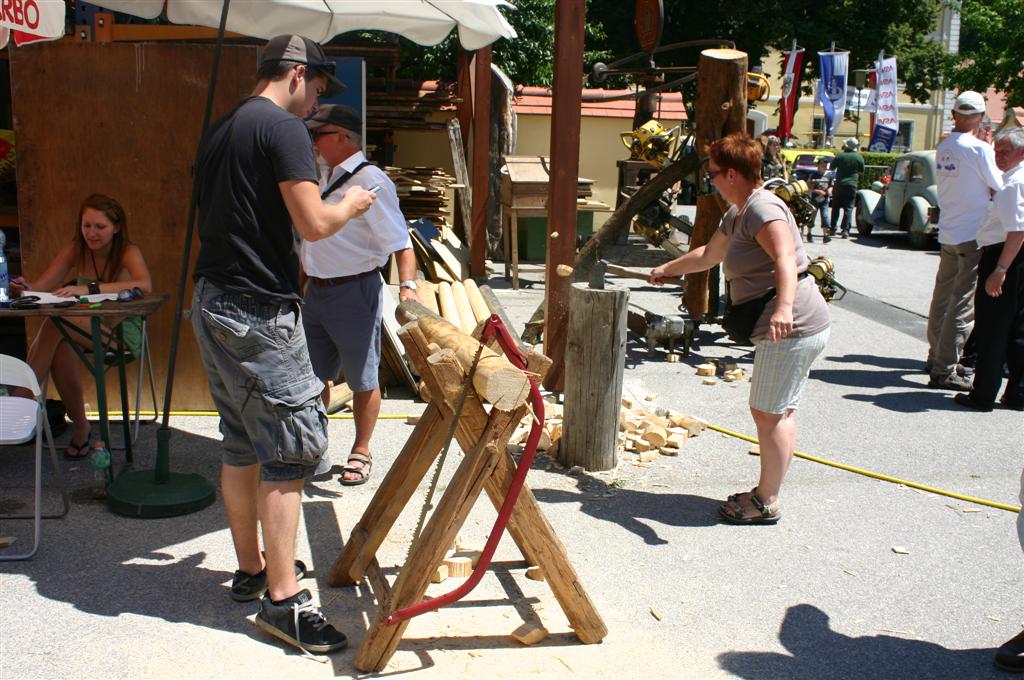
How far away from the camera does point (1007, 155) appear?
6.84m

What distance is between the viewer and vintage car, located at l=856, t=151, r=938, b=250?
1766 cm

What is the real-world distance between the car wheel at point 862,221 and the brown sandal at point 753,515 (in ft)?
52.0

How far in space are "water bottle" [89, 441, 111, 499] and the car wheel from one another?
675 inches

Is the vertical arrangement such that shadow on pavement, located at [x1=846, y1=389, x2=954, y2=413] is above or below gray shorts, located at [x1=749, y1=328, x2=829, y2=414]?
below

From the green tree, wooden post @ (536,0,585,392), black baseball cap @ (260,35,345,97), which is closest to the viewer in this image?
black baseball cap @ (260,35,345,97)

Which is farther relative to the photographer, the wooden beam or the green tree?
the green tree

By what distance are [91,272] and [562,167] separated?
3040mm

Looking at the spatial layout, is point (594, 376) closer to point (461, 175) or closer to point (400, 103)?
point (461, 175)

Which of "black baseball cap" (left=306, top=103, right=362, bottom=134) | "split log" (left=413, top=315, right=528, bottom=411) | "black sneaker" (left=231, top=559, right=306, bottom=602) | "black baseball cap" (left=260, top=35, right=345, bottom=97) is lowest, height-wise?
"black sneaker" (left=231, top=559, right=306, bottom=602)

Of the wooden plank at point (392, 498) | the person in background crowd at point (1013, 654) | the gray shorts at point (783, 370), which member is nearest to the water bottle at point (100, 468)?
the wooden plank at point (392, 498)

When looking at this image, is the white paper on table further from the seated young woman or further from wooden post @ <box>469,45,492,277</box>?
wooden post @ <box>469,45,492,277</box>

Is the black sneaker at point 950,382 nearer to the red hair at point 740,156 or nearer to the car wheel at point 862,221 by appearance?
the red hair at point 740,156

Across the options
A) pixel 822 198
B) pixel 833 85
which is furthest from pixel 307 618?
pixel 833 85

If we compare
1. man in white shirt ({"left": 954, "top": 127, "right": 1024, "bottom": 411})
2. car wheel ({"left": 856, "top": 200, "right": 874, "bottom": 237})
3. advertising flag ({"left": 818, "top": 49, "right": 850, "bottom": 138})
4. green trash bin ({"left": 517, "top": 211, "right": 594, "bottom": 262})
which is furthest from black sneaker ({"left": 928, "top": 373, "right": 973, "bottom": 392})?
advertising flag ({"left": 818, "top": 49, "right": 850, "bottom": 138})
